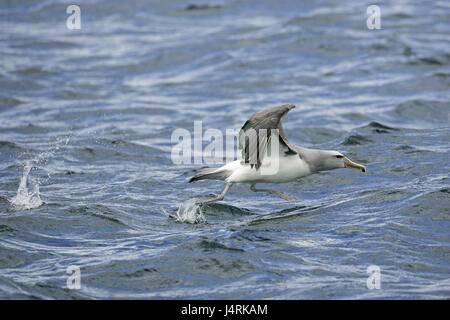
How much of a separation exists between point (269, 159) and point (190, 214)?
4.80 feet

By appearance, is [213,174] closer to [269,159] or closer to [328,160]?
[269,159]

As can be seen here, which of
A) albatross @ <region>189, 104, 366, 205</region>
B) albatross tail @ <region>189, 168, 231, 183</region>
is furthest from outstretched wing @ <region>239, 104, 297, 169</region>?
albatross tail @ <region>189, 168, 231, 183</region>

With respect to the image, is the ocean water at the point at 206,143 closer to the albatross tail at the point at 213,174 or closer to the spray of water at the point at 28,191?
the spray of water at the point at 28,191

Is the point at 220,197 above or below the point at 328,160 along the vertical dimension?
below

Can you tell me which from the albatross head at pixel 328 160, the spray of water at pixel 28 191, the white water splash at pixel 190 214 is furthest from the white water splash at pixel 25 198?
the albatross head at pixel 328 160

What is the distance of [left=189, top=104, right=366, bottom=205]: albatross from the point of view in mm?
9188

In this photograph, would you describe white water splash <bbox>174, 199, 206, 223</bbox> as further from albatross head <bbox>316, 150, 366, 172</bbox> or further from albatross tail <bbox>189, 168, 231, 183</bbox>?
albatross head <bbox>316, 150, 366, 172</bbox>

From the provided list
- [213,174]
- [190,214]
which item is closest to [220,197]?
[213,174]

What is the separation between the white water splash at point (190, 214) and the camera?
1020 centimetres

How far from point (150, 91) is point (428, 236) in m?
11.3

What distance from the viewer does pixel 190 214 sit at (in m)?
10.3

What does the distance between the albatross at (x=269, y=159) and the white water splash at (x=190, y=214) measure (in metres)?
0.15
